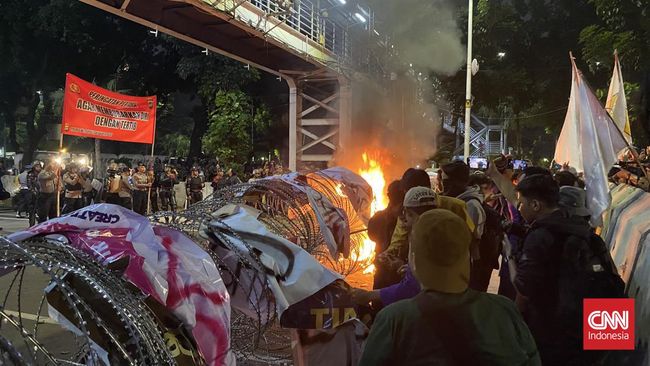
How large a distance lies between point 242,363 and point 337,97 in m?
9.92

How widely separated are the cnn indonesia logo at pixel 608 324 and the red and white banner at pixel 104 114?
7897 mm

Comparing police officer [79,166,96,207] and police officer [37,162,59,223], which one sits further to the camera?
police officer [79,166,96,207]

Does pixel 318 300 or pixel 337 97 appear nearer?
pixel 318 300

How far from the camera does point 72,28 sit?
78.3ft

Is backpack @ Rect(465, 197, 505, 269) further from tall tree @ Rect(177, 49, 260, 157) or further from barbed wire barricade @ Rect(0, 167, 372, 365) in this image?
tall tree @ Rect(177, 49, 260, 157)

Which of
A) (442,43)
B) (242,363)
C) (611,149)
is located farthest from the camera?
(442,43)

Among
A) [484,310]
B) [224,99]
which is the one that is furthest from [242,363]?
[224,99]

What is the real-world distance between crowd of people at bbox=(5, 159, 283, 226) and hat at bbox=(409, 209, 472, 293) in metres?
6.35

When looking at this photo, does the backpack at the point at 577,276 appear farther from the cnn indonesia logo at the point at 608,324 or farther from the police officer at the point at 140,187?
the police officer at the point at 140,187

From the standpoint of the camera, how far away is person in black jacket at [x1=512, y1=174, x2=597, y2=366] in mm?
2670

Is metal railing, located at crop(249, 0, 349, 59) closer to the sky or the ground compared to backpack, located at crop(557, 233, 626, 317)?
closer to the sky

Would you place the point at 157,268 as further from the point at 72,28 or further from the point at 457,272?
the point at 72,28

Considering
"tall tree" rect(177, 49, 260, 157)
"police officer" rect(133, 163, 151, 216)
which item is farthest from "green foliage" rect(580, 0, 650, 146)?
"police officer" rect(133, 163, 151, 216)

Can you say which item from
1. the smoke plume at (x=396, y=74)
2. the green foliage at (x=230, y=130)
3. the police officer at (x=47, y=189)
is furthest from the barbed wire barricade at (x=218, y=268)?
the green foliage at (x=230, y=130)
